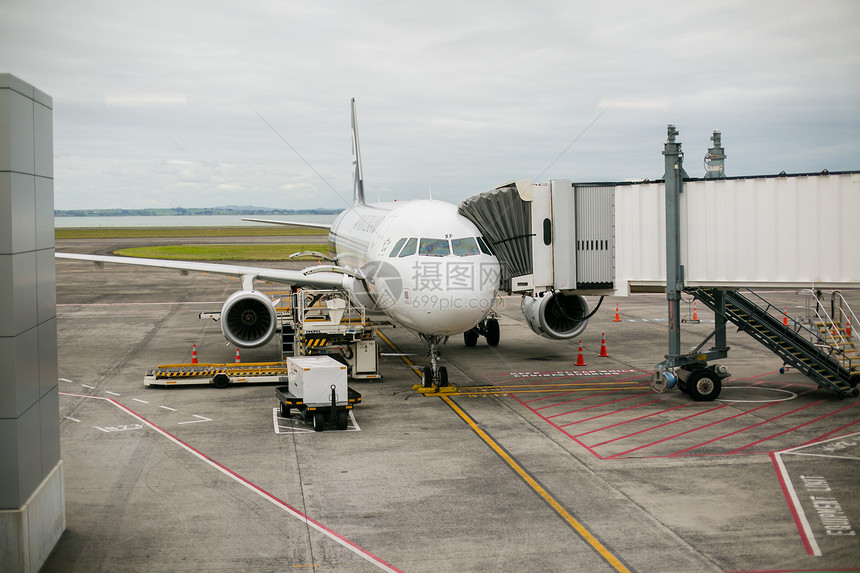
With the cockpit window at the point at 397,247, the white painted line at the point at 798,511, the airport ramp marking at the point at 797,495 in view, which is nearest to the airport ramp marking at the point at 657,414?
the airport ramp marking at the point at 797,495

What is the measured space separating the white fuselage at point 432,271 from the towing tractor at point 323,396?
272 centimetres

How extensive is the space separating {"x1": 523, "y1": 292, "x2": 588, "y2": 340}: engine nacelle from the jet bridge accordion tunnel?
11.0 feet

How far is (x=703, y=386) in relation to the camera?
20141 mm

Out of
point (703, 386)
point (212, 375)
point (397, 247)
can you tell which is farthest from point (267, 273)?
point (703, 386)

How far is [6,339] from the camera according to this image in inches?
400

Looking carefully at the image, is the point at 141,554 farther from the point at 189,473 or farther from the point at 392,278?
the point at 392,278

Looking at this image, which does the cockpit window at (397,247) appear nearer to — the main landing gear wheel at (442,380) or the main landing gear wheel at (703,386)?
the main landing gear wheel at (442,380)

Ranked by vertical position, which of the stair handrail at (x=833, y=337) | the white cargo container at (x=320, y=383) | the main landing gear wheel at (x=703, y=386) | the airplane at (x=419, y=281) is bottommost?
the main landing gear wheel at (x=703, y=386)

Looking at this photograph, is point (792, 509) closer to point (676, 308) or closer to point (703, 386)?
point (703, 386)

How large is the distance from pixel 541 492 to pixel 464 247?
780 centimetres

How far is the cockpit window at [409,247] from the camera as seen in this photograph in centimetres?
2014

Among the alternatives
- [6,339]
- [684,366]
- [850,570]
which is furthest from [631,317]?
[6,339]

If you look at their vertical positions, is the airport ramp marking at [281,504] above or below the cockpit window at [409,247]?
below

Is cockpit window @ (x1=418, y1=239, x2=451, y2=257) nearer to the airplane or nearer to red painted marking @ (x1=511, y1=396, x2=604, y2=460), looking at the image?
the airplane
